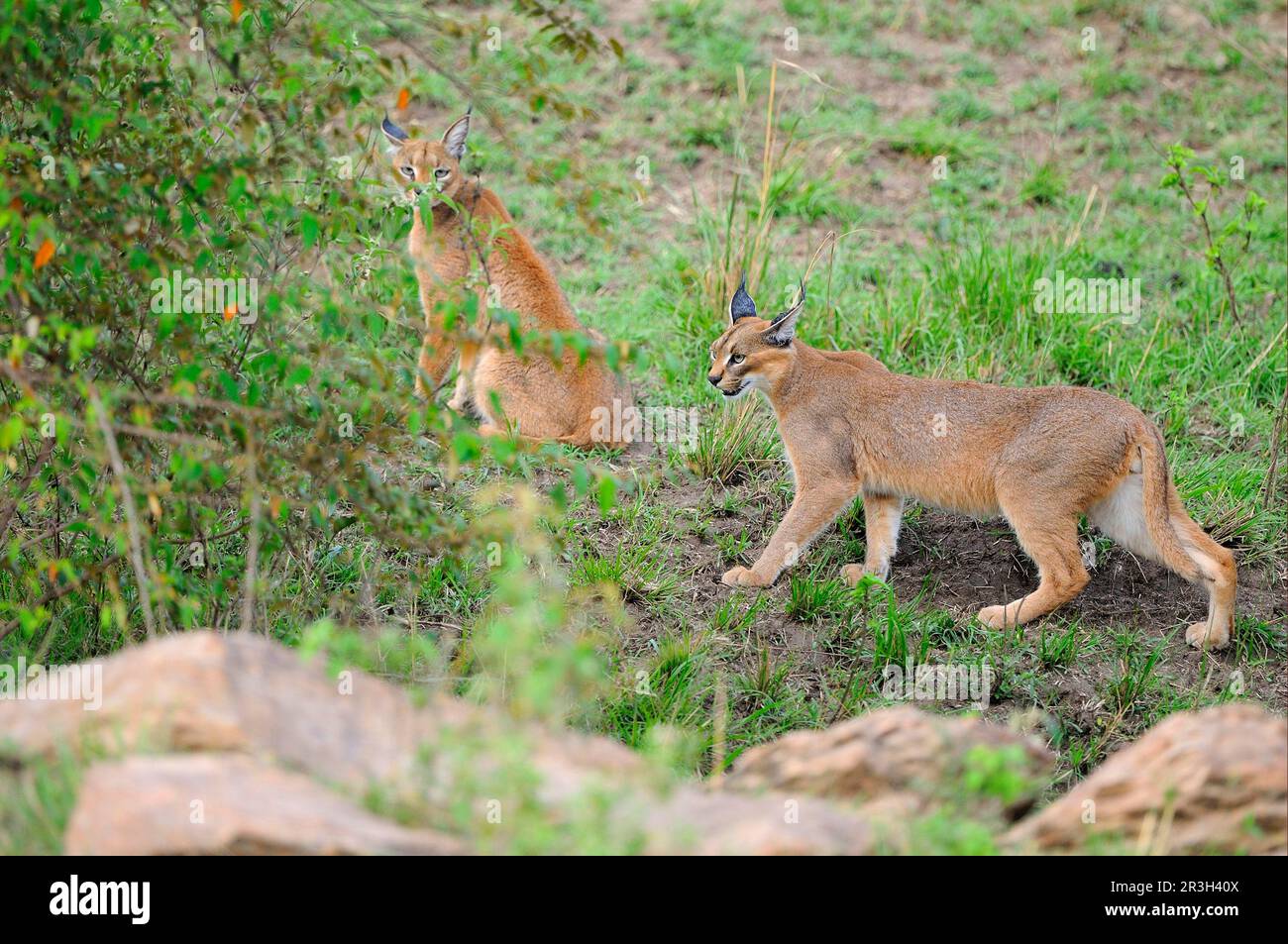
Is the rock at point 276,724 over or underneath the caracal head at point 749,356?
underneath

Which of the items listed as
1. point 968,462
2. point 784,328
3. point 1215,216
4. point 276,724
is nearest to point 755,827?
point 276,724

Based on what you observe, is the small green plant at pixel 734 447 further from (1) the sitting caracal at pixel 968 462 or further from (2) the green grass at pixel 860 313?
(1) the sitting caracal at pixel 968 462

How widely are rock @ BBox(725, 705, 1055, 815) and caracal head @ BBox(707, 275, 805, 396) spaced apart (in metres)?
3.25

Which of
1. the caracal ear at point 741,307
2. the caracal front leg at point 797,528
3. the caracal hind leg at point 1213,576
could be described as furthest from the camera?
the caracal ear at point 741,307

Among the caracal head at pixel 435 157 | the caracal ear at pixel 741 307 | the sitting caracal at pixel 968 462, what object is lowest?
the sitting caracal at pixel 968 462

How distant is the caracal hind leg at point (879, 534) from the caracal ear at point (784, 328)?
903 mm

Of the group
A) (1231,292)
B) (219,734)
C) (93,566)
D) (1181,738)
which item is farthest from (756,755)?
(1231,292)

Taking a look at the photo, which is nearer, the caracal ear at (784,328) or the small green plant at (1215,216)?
the caracal ear at (784,328)

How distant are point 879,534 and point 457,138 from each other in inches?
136

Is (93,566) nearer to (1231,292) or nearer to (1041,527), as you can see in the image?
(1041,527)

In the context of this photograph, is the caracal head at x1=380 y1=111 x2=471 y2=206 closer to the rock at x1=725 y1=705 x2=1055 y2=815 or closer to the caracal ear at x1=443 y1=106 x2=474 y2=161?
the caracal ear at x1=443 y1=106 x2=474 y2=161

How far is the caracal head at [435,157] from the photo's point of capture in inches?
312

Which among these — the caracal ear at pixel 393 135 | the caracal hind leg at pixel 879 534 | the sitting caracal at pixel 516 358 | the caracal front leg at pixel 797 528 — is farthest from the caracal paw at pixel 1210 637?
the caracal ear at pixel 393 135

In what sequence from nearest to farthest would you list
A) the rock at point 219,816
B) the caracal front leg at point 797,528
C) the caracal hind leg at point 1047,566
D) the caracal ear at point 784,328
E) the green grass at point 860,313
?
the rock at point 219,816, the green grass at point 860,313, the caracal hind leg at point 1047,566, the caracal front leg at point 797,528, the caracal ear at point 784,328
